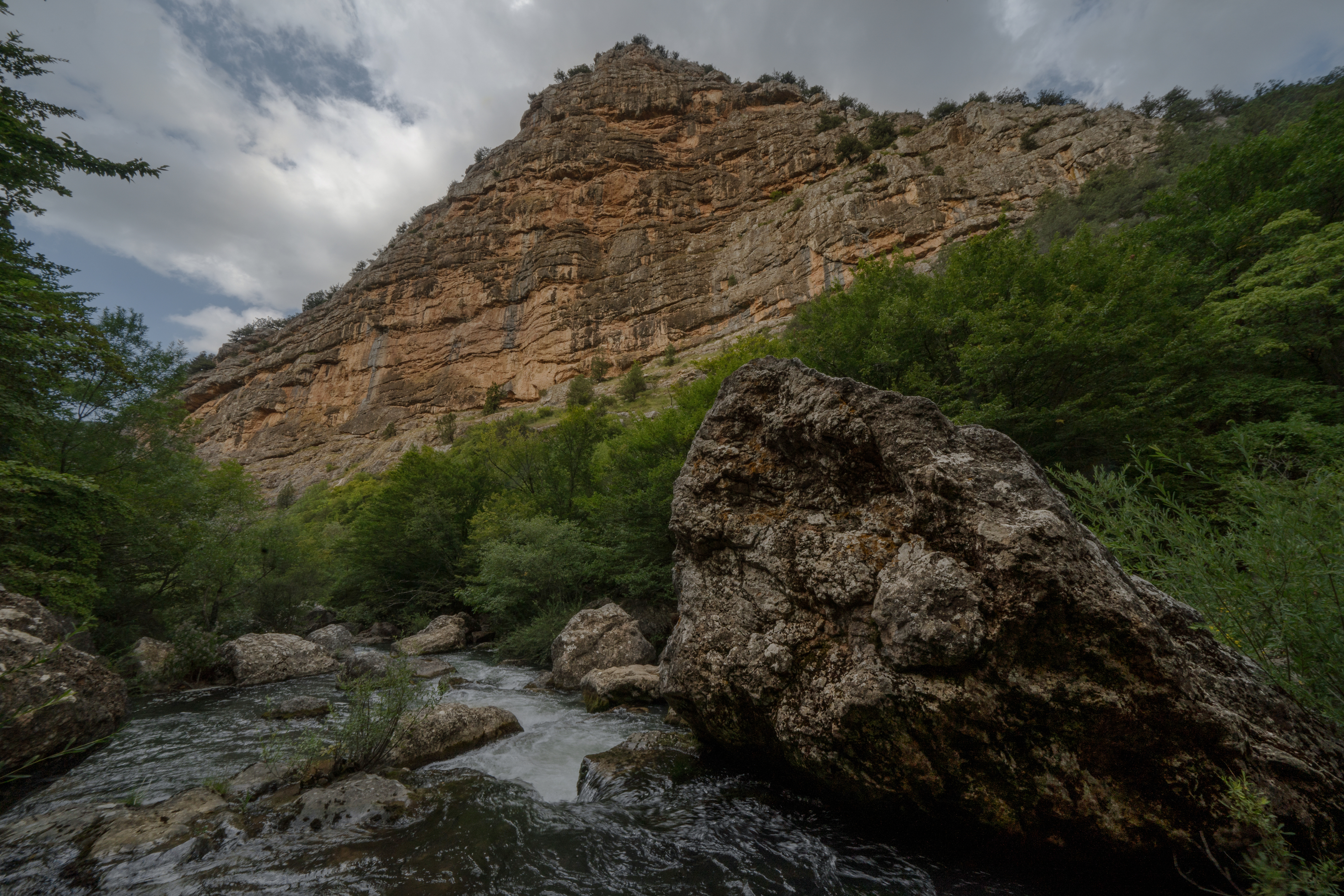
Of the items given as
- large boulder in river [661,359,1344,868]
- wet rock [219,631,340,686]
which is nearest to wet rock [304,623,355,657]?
wet rock [219,631,340,686]

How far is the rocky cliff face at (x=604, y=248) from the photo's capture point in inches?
1754

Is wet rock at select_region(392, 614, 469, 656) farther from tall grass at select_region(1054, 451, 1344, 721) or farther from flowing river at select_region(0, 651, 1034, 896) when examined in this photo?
tall grass at select_region(1054, 451, 1344, 721)

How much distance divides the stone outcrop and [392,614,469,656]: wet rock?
8940 millimetres

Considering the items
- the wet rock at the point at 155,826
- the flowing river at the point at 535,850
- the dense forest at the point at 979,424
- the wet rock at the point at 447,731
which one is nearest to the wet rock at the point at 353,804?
the flowing river at the point at 535,850

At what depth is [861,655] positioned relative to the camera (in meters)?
3.81

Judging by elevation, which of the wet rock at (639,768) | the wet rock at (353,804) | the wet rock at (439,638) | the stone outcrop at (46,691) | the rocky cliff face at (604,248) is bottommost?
the wet rock at (439,638)

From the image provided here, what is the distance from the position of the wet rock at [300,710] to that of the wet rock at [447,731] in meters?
2.78

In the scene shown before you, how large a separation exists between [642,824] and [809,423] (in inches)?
153

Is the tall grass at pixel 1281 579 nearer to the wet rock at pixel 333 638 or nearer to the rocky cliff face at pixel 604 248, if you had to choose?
the wet rock at pixel 333 638

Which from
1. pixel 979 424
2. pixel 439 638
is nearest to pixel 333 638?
pixel 439 638

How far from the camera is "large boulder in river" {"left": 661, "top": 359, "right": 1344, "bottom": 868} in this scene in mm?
2846

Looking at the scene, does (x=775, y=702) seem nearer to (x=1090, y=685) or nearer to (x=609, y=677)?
(x=1090, y=685)

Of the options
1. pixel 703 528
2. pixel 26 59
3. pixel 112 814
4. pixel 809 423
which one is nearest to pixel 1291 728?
pixel 809 423

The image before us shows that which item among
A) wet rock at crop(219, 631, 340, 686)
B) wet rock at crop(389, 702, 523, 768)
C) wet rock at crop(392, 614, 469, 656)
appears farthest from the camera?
wet rock at crop(392, 614, 469, 656)
